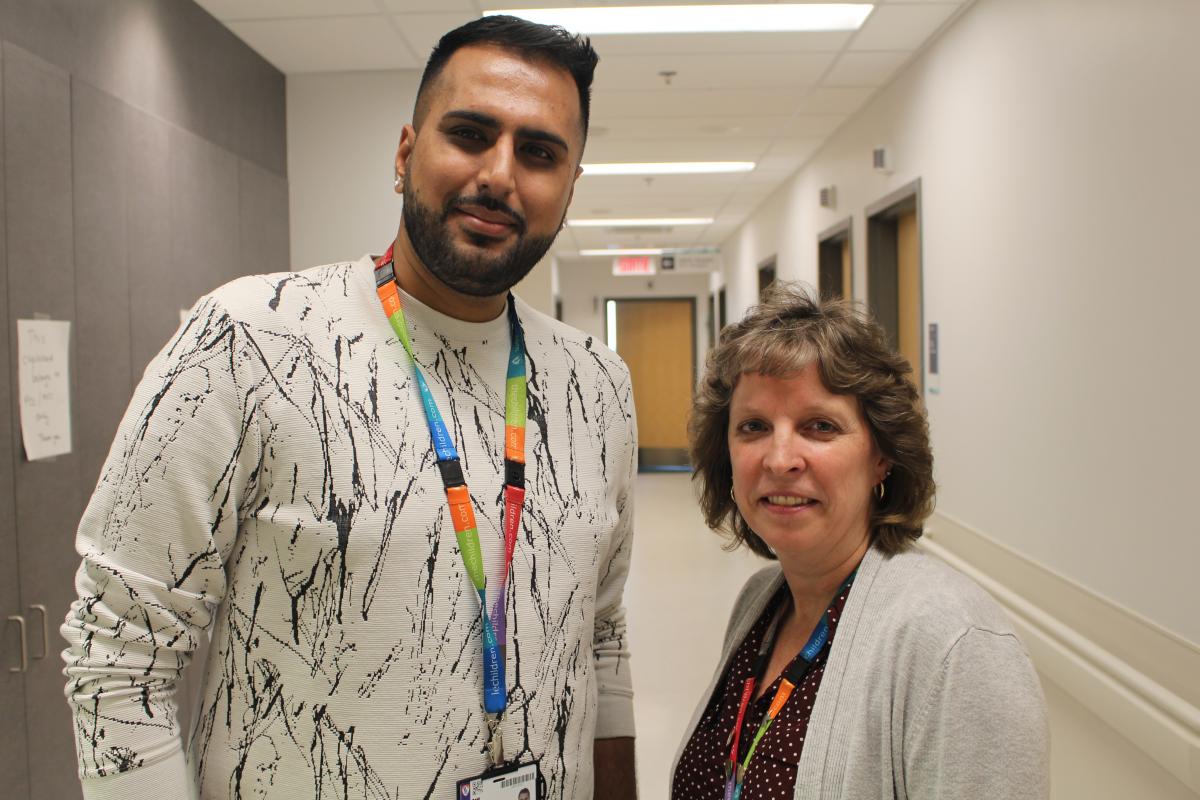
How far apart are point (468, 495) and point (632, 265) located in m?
13.5

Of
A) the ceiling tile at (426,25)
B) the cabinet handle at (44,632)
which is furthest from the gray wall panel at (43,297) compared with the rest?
the ceiling tile at (426,25)

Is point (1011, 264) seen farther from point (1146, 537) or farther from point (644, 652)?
point (644, 652)

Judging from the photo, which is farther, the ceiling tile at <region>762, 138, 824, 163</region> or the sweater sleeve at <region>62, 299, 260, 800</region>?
the ceiling tile at <region>762, 138, 824, 163</region>

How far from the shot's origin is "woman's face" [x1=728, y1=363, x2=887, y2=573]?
1266 millimetres

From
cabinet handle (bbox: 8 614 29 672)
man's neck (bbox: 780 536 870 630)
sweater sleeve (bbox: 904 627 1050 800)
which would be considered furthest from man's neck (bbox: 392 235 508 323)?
cabinet handle (bbox: 8 614 29 672)

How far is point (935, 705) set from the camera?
104 centimetres

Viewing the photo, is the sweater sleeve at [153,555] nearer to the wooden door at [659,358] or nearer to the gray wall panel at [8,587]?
the gray wall panel at [8,587]

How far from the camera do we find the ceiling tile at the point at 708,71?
475 cm

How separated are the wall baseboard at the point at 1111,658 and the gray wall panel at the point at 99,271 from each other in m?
3.22

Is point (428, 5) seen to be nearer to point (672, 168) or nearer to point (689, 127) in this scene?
point (689, 127)

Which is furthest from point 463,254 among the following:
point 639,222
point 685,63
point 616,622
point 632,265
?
point 632,265

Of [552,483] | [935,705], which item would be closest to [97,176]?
[552,483]

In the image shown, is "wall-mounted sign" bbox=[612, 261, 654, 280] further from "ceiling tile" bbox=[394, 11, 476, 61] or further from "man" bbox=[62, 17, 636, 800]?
"man" bbox=[62, 17, 636, 800]

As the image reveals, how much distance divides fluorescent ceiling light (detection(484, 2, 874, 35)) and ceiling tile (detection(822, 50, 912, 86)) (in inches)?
20.8
